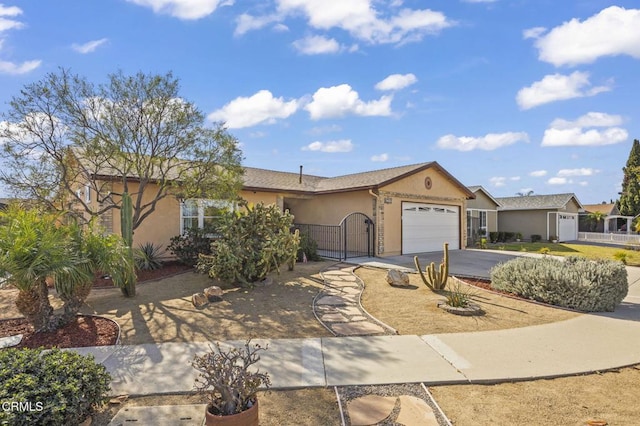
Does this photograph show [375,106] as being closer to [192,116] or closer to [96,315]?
[192,116]

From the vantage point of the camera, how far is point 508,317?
6.58 metres

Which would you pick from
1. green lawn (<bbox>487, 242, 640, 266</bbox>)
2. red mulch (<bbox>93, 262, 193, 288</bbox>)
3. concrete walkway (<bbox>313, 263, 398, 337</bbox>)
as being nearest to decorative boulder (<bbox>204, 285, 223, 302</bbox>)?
concrete walkway (<bbox>313, 263, 398, 337</bbox>)

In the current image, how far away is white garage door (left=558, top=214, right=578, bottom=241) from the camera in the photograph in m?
28.6

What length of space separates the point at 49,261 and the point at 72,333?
1.26 metres

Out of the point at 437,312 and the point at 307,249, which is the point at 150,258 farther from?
the point at 437,312

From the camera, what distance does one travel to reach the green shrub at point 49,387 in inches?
107

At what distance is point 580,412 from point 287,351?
330cm

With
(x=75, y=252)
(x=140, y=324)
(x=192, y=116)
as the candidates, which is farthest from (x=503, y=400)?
(x=192, y=116)

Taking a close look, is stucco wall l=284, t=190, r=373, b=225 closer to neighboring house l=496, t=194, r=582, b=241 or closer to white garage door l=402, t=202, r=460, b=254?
white garage door l=402, t=202, r=460, b=254

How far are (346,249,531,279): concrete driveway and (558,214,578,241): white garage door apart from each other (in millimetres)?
16809

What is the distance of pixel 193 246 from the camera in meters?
11.2

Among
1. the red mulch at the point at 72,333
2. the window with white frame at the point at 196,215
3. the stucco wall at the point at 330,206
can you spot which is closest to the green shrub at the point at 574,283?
the stucco wall at the point at 330,206

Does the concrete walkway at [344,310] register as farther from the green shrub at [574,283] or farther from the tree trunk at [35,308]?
the tree trunk at [35,308]

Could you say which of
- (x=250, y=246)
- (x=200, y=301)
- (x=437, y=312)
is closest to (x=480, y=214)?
(x=437, y=312)
